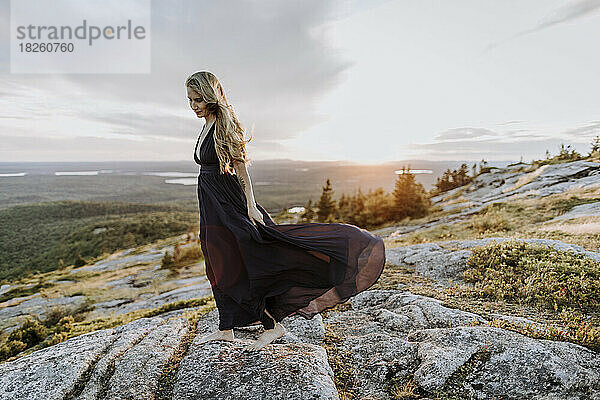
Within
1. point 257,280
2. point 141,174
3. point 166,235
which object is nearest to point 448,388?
point 257,280

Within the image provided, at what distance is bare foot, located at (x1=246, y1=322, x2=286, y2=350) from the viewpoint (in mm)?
6168

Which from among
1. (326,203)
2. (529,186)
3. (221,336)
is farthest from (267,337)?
(326,203)

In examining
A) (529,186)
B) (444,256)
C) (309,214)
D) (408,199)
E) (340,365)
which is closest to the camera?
(340,365)

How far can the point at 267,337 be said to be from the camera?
6352 millimetres

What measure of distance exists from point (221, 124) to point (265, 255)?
7.46 feet

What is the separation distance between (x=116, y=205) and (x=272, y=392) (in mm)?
110432

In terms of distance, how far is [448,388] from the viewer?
17.7 feet

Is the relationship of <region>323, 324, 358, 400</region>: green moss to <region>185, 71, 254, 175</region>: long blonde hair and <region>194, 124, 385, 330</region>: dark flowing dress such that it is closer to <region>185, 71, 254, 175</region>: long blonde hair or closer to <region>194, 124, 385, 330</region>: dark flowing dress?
<region>194, 124, 385, 330</region>: dark flowing dress

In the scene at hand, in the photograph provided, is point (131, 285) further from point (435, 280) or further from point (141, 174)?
point (141, 174)

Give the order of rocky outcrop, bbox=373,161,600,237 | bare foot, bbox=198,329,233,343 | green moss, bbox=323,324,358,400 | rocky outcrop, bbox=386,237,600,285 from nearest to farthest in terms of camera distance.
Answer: green moss, bbox=323,324,358,400, bare foot, bbox=198,329,233,343, rocky outcrop, bbox=386,237,600,285, rocky outcrop, bbox=373,161,600,237

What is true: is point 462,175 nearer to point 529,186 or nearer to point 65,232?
point 529,186

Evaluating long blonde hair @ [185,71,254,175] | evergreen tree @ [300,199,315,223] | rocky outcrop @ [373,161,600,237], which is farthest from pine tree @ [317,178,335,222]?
long blonde hair @ [185,71,254,175]

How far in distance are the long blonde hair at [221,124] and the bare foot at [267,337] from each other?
2.97m

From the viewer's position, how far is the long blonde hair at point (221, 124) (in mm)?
5711
